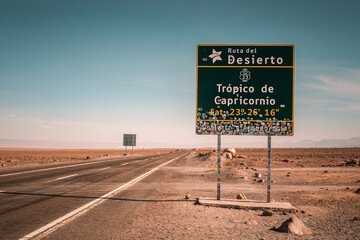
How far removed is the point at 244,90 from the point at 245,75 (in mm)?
532

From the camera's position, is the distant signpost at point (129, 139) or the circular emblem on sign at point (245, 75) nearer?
the circular emblem on sign at point (245, 75)

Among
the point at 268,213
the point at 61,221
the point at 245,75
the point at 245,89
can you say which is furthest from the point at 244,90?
the point at 61,221

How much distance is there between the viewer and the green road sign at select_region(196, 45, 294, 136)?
9.16 metres

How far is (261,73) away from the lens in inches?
368

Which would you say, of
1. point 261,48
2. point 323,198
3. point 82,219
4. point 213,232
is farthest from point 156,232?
point 323,198

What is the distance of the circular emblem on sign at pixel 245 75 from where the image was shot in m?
9.37

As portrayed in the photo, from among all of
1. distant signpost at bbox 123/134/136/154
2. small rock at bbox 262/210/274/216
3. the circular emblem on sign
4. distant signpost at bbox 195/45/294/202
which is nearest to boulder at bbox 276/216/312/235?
small rock at bbox 262/210/274/216

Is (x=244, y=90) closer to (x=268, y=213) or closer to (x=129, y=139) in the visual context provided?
(x=268, y=213)

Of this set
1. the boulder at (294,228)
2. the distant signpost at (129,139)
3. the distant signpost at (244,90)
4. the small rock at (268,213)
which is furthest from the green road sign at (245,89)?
the distant signpost at (129,139)

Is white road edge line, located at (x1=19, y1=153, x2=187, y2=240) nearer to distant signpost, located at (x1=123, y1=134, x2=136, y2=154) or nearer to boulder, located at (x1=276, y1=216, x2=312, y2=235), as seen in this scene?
boulder, located at (x1=276, y1=216, x2=312, y2=235)

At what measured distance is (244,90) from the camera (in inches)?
368

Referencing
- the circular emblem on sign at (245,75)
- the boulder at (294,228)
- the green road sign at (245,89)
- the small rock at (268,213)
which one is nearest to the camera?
the boulder at (294,228)

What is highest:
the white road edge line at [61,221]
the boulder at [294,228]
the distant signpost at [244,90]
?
the distant signpost at [244,90]

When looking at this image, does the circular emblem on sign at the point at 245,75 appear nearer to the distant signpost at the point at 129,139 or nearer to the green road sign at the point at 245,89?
the green road sign at the point at 245,89
